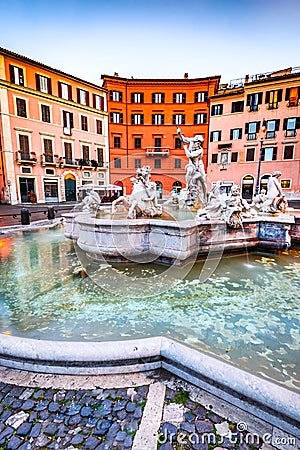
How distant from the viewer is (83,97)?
86.0 feet

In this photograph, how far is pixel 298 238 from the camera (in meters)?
6.45

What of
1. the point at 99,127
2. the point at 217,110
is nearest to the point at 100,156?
the point at 99,127

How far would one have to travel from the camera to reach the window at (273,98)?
24.0 m

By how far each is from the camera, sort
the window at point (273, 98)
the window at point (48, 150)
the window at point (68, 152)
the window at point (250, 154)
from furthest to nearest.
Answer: the window at point (250, 154) < the window at point (68, 152) < the window at point (273, 98) < the window at point (48, 150)

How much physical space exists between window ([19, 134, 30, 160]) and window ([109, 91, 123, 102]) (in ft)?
36.7

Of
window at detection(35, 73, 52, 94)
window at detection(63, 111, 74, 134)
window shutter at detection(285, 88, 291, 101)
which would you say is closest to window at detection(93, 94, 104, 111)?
window at detection(63, 111, 74, 134)

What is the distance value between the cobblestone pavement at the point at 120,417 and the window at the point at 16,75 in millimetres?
25288

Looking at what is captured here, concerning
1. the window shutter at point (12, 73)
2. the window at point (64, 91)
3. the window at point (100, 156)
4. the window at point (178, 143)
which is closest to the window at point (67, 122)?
the window at point (64, 91)

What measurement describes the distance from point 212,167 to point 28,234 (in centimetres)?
2422

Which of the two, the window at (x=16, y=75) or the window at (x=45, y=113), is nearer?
the window at (x=16, y=75)

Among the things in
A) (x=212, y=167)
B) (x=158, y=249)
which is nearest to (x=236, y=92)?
(x=212, y=167)

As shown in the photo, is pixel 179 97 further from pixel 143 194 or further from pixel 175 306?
pixel 175 306

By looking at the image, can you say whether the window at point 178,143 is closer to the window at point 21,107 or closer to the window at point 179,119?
the window at point 179,119

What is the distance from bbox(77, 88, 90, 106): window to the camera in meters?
25.8
